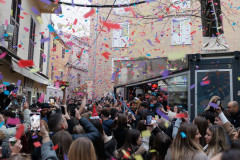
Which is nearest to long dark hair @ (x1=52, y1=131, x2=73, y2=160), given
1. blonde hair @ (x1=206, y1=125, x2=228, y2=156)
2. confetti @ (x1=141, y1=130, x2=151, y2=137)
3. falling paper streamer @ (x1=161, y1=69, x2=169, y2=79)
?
confetti @ (x1=141, y1=130, x2=151, y2=137)

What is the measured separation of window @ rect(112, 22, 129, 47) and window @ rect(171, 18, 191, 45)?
421 cm

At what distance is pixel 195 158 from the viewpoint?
114 inches

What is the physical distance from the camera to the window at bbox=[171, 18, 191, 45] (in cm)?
2023

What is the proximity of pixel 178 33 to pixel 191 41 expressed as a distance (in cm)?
132

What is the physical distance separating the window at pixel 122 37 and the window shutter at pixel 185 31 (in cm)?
489

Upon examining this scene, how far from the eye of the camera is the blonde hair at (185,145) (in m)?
2.99

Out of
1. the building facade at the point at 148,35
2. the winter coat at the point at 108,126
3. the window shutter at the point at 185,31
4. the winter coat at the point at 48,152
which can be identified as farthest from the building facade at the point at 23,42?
the window shutter at the point at 185,31

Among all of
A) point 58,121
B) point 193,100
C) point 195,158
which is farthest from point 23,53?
point 195,158

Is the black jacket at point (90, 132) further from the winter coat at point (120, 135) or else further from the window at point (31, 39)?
the window at point (31, 39)

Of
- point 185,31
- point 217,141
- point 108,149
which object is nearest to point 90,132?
point 108,149

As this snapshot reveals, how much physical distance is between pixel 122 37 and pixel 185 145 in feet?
66.6

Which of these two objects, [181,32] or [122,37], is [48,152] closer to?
[181,32]

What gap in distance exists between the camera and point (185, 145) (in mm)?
3090

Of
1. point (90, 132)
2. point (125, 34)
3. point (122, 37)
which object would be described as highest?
point (125, 34)
